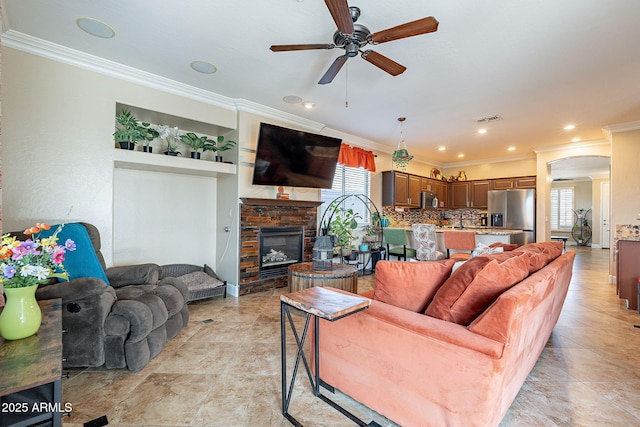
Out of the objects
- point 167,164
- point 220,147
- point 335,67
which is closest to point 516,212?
point 335,67

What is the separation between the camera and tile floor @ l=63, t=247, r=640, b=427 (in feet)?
5.44

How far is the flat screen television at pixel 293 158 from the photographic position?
12.9 ft

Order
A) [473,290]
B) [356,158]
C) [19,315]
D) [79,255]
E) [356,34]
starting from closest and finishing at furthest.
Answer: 1. [19,315]
2. [473,290]
3. [356,34]
4. [79,255]
5. [356,158]

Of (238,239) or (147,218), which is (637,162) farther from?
(147,218)

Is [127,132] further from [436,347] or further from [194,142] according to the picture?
[436,347]

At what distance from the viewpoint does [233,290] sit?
403cm

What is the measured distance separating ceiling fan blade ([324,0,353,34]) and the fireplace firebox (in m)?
2.89

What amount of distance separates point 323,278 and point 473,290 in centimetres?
149

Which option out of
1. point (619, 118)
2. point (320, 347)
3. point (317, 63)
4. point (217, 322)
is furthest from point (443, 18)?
point (619, 118)

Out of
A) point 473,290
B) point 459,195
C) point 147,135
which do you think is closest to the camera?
point 473,290

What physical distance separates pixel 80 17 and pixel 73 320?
2.31 metres

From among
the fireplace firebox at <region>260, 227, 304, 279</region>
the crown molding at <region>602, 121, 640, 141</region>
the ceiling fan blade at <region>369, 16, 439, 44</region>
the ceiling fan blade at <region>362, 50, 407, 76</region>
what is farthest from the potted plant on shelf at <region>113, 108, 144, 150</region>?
the crown molding at <region>602, 121, 640, 141</region>

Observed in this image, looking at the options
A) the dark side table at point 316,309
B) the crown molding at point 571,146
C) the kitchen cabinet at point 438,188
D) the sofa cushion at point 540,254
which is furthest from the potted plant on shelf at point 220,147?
the crown molding at point 571,146

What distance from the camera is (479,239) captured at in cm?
507
